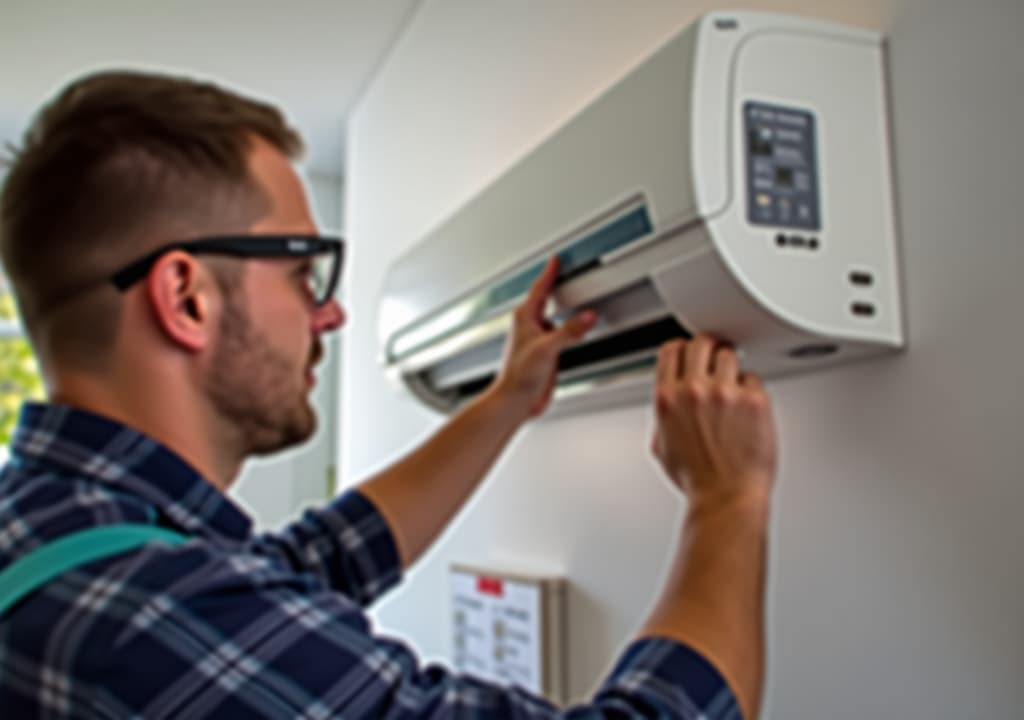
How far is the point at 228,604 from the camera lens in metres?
0.64

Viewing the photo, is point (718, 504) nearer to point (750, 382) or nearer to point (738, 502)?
point (738, 502)

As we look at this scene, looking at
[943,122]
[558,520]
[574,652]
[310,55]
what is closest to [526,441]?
[558,520]

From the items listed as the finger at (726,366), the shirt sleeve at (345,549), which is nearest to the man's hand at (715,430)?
the finger at (726,366)

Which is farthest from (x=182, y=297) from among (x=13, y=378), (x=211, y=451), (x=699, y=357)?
(x=13, y=378)

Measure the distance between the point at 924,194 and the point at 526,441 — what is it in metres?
0.86

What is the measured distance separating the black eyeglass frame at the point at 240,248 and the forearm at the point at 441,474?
0.90 ft

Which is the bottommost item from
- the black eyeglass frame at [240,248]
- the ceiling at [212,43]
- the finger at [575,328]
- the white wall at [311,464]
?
the white wall at [311,464]

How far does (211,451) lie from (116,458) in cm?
11

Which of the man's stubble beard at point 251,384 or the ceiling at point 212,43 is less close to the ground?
the ceiling at point 212,43

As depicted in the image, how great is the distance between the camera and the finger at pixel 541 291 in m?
1.00

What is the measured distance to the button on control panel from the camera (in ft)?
2.58

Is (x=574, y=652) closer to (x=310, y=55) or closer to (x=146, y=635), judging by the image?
(x=146, y=635)

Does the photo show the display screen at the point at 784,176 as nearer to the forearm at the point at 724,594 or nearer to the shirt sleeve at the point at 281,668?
the forearm at the point at 724,594

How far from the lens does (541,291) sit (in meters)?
1.03
